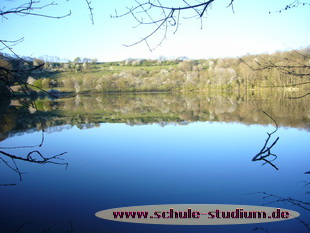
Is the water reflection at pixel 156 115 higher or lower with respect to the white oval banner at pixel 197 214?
higher

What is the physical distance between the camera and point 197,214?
323 cm

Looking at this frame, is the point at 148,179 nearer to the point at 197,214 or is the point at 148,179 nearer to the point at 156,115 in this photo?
the point at 197,214

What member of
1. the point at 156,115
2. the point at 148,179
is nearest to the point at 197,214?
the point at 148,179

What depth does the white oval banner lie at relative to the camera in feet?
10.1

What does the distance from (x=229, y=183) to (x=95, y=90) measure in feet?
158

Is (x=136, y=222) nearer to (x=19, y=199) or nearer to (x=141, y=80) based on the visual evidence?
(x=19, y=199)

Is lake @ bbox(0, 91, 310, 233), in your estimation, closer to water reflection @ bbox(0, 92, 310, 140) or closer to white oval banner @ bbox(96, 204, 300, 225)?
white oval banner @ bbox(96, 204, 300, 225)

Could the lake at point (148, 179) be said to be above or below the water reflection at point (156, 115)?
below

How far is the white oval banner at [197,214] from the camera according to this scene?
3066 millimetres

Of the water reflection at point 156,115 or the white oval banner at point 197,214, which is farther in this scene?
the water reflection at point 156,115

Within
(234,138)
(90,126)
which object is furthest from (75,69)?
(234,138)

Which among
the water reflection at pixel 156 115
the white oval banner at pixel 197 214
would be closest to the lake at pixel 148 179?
the white oval banner at pixel 197 214

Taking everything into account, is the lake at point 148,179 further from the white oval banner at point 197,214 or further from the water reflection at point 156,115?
the water reflection at point 156,115

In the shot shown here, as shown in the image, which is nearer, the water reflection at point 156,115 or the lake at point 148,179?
the lake at point 148,179
